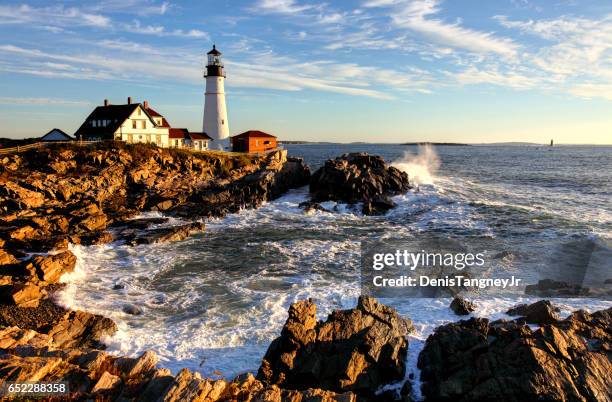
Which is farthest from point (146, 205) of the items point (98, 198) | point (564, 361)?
point (564, 361)

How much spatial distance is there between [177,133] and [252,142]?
33.1 ft

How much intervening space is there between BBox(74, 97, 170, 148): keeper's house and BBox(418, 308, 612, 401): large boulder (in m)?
41.6

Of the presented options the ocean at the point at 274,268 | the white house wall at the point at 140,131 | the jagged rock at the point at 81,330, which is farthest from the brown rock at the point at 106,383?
the white house wall at the point at 140,131

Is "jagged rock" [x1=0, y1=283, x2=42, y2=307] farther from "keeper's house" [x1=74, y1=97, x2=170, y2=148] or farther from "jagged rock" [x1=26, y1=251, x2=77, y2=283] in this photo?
"keeper's house" [x1=74, y1=97, x2=170, y2=148]

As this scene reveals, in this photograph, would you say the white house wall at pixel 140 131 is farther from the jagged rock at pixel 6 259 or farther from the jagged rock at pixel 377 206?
the jagged rock at pixel 6 259

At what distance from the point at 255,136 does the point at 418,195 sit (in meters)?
27.5

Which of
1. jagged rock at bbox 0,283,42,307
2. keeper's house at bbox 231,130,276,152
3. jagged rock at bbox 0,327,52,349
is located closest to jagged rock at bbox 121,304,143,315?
jagged rock at bbox 0,327,52,349

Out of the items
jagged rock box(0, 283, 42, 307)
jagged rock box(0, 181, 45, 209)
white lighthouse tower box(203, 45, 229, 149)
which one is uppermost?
white lighthouse tower box(203, 45, 229, 149)

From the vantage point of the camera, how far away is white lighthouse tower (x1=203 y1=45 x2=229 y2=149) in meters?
59.1

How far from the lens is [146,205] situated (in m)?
34.6

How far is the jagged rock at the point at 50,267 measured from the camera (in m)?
18.3

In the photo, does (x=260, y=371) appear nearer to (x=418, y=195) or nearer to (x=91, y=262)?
(x=91, y=262)

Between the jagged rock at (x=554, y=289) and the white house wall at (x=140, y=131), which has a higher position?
the white house wall at (x=140, y=131)

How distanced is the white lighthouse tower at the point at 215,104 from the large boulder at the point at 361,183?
21.4m
